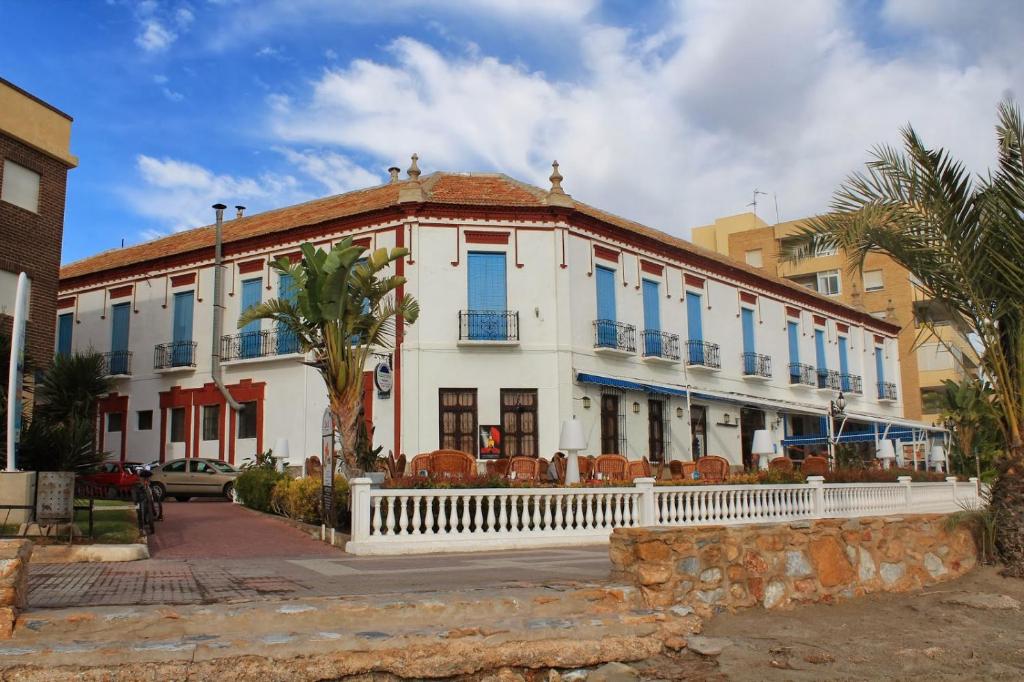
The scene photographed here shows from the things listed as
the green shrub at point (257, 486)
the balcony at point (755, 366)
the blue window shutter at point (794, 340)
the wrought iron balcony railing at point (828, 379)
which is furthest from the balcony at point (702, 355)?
the green shrub at point (257, 486)

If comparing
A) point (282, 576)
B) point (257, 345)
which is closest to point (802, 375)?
point (257, 345)

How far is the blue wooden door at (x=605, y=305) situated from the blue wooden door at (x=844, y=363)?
15.1 metres

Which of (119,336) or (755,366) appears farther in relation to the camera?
(755,366)

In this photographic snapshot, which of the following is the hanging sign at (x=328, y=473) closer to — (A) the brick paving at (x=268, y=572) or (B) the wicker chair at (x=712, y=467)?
(A) the brick paving at (x=268, y=572)

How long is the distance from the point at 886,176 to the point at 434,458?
439 inches

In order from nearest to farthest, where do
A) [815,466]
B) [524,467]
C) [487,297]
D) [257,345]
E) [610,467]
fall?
[524,467], [610,467], [815,466], [487,297], [257,345]

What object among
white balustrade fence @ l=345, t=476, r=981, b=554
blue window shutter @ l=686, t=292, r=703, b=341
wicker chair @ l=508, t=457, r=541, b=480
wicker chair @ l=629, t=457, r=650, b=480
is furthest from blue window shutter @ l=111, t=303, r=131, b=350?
white balustrade fence @ l=345, t=476, r=981, b=554

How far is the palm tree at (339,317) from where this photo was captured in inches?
575

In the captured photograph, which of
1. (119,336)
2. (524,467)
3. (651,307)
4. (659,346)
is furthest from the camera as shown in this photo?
(119,336)

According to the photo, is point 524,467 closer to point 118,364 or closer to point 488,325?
point 488,325

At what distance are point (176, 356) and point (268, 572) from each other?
1965 cm

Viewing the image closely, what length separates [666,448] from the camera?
26078 mm

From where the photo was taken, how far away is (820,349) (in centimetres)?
3516

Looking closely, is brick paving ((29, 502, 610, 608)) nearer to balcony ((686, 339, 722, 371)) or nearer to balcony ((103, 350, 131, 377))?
balcony ((686, 339, 722, 371))
